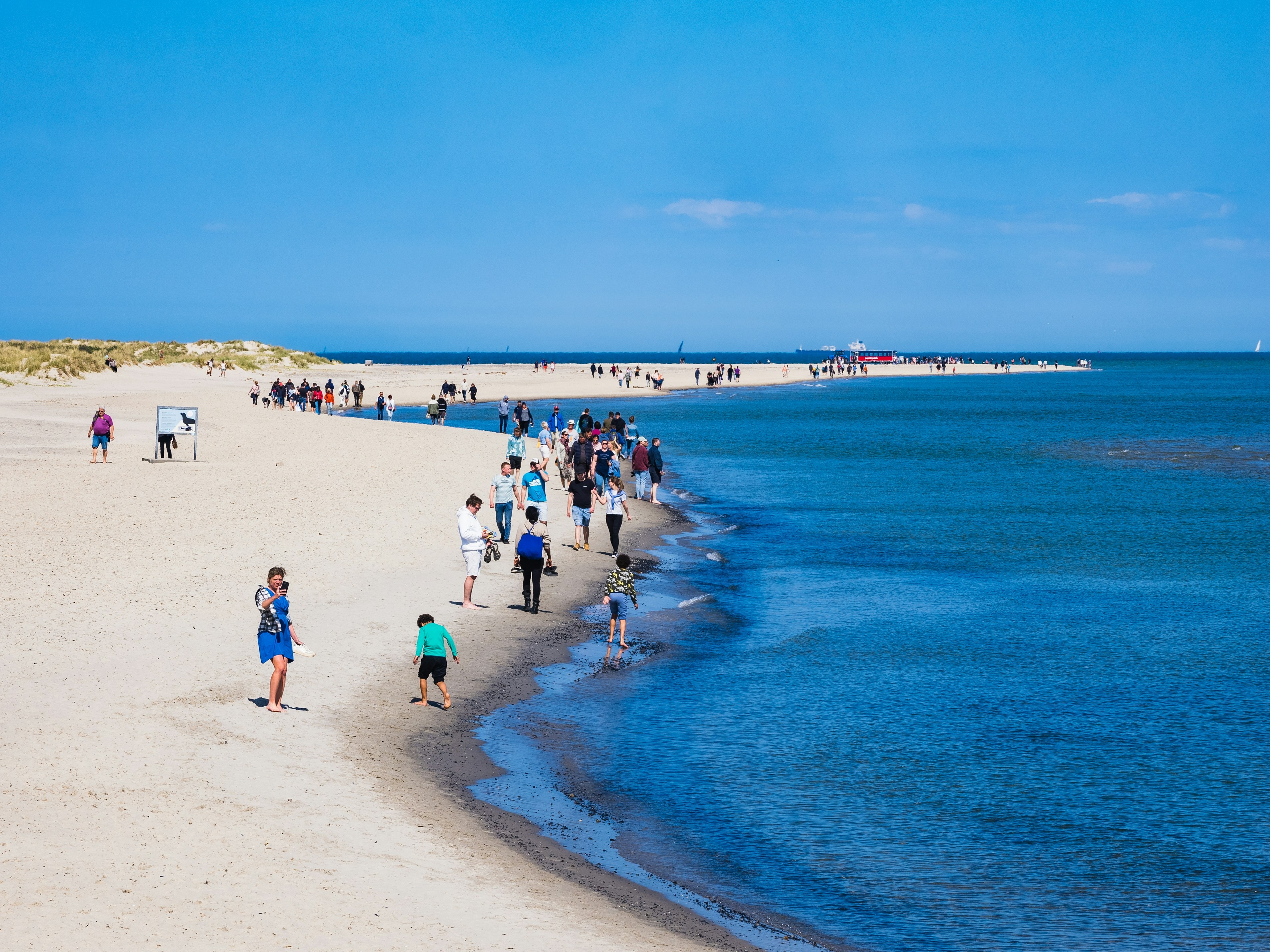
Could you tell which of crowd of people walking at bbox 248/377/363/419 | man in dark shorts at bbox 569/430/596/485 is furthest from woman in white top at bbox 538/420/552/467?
crowd of people walking at bbox 248/377/363/419

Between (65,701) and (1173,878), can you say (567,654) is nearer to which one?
(65,701)

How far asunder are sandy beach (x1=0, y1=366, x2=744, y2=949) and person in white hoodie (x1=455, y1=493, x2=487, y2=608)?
64cm

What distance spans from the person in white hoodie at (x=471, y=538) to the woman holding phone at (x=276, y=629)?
478 cm

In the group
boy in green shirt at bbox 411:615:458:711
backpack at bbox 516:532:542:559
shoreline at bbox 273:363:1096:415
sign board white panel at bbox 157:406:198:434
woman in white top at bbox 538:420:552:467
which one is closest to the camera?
boy in green shirt at bbox 411:615:458:711

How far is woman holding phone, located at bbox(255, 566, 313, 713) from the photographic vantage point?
1148 cm

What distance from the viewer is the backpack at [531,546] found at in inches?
680

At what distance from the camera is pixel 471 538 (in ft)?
54.5

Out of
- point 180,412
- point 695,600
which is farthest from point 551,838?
point 180,412

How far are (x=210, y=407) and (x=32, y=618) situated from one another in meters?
44.1

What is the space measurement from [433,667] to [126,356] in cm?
9623

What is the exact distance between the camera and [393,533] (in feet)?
73.5

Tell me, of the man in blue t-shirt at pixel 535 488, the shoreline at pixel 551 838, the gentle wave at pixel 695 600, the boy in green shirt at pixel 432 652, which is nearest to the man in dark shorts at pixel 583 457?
the man in blue t-shirt at pixel 535 488

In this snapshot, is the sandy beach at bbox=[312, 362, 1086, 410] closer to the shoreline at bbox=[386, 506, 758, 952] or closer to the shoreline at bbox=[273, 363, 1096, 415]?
the shoreline at bbox=[273, 363, 1096, 415]

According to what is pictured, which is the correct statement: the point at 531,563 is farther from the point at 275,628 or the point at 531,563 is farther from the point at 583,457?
the point at 583,457
